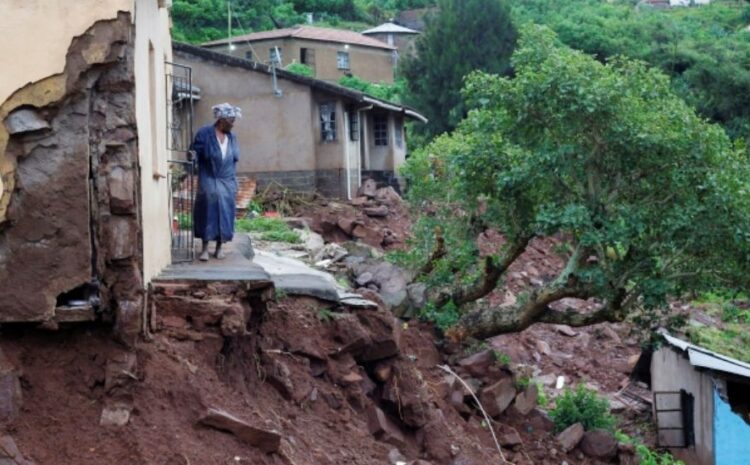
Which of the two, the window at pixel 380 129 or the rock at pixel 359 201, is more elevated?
the window at pixel 380 129

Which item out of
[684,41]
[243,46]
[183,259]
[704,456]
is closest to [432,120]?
[243,46]

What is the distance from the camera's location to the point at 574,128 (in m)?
13.6

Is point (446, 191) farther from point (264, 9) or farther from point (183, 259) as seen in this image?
point (264, 9)

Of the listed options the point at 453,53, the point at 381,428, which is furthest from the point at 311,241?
the point at 453,53

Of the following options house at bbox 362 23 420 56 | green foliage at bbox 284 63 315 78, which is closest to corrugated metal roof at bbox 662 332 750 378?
green foliage at bbox 284 63 315 78

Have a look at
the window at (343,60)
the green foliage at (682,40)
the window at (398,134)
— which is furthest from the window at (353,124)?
the window at (343,60)

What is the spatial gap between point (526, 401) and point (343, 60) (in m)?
33.2

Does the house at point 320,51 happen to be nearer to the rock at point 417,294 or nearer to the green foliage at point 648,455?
the rock at point 417,294

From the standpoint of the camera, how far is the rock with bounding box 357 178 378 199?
27.5 m

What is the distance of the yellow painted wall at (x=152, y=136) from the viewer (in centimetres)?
772

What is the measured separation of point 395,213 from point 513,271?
132 inches

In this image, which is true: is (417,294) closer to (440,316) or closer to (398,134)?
(440,316)

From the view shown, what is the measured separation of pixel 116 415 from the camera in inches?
266

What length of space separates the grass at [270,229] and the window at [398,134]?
373 inches
